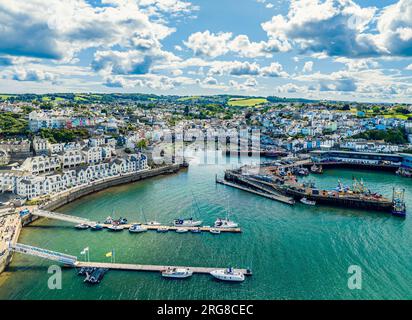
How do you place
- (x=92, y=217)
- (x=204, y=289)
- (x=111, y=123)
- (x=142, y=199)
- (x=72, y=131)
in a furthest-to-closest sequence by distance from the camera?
1. (x=111, y=123)
2. (x=72, y=131)
3. (x=142, y=199)
4. (x=92, y=217)
5. (x=204, y=289)

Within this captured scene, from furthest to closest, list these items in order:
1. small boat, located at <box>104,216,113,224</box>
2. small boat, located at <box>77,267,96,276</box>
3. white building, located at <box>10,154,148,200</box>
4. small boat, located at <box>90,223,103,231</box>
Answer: white building, located at <box>10,154,148,200</box> → small boat, located at <box>104,216,113,224</box> → small boat, located at <box>90,223,103,231</box> → small boat, located at <box>77,267,96,276</box>

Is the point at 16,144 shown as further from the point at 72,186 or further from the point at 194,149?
the point at 194,149

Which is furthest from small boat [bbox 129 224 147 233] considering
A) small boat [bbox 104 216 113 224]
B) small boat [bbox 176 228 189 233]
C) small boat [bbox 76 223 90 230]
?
small boat [bbox 76 223 90 230]

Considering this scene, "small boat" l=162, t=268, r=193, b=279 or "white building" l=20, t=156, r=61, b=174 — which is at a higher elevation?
"white building" l=20, t=156, r=61, b=174

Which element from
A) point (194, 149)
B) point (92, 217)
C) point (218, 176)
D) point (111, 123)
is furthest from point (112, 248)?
point (111, 123)

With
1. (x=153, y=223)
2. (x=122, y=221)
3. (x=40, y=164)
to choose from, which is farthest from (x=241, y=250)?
(x=40, y=164)

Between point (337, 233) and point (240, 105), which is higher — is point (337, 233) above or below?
below

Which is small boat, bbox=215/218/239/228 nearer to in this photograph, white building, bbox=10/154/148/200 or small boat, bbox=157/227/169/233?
small boat, bbox=157/227/169/233
